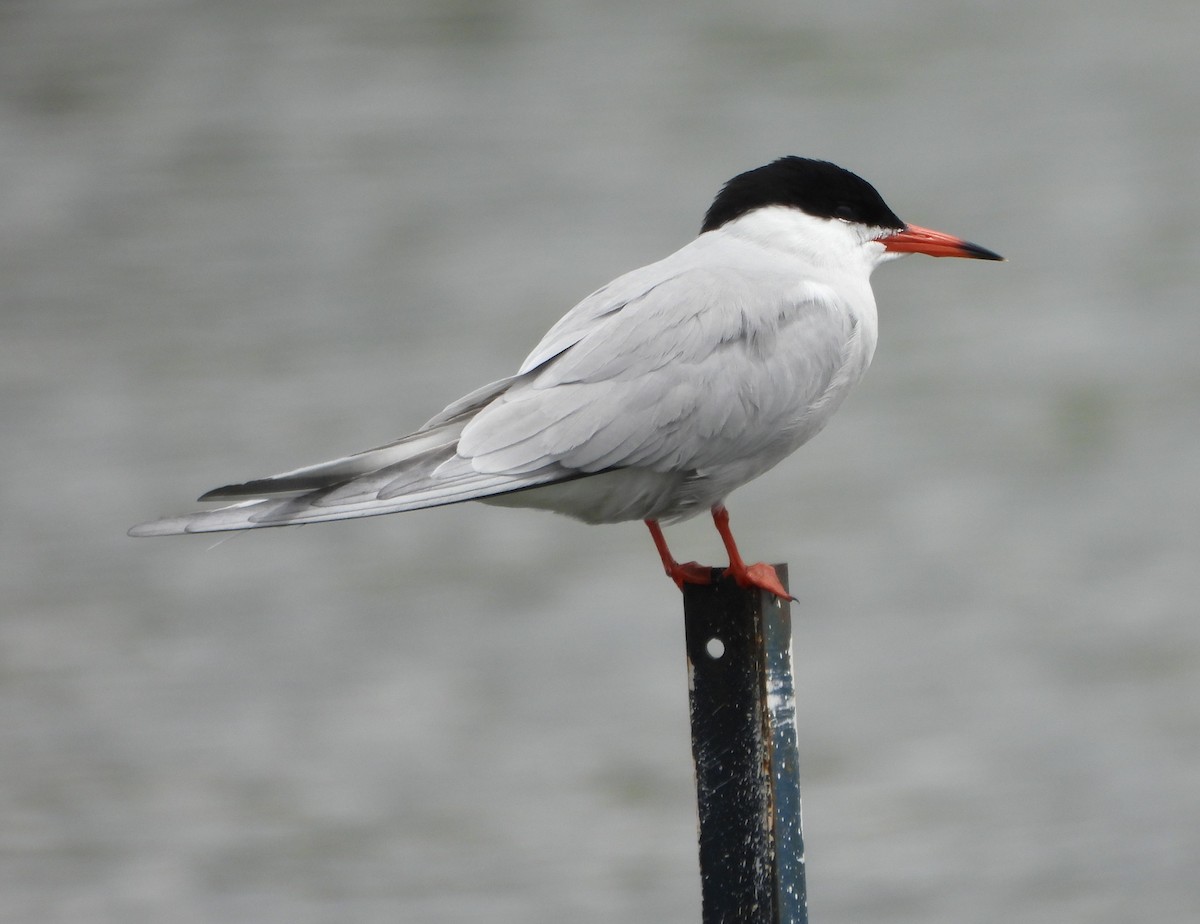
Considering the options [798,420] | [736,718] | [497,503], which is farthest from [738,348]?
[736,718]

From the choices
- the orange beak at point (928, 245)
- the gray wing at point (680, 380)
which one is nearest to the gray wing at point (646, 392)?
the gray wing at point (680, 380)

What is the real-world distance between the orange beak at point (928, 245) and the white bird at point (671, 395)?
0.39 feet

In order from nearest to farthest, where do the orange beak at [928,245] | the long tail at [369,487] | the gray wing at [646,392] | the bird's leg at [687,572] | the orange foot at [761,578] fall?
the long tail at [369,487] < the orange foot at [761,578] < the gray wing at [646,392] < the bird's leg at [687,572] < the orange beak at [928,245]

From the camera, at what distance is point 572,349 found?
209cm

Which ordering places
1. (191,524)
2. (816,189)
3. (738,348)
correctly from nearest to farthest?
(191,524) < (738,348) < (816,189)

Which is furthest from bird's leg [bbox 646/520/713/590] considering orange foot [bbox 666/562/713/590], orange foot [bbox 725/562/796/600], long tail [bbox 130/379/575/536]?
long tail [bbox 130/379/575/536]

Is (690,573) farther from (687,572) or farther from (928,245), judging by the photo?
(928,245)

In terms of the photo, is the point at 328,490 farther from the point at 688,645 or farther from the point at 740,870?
the point at 740,870

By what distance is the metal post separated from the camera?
1.68m

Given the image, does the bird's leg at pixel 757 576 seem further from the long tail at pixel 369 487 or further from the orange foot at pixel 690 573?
the long tail at pixel 369 487

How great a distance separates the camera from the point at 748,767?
1.70 metres

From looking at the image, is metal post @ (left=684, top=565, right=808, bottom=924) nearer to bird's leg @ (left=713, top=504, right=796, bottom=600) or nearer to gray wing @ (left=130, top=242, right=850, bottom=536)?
bird's leg @ (left=713, top=504, right=796, bottom=600)

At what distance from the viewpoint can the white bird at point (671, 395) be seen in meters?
1.91

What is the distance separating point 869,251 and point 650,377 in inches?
22.3
